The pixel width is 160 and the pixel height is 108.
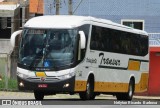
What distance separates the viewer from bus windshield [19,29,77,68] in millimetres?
24516

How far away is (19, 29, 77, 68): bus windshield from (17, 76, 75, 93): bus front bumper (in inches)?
25.5

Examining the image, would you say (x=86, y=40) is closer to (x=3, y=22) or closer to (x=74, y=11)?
(x=74, y=11)

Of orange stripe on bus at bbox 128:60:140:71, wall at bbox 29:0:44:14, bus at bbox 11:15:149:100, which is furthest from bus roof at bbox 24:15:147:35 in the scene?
wall at bbox 29:0:44:14

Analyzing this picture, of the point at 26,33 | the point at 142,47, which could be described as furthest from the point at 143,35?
the point at 26,33

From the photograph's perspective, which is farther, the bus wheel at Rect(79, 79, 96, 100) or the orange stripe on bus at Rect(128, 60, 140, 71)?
the orange stripe on bus at Rect(128, 60, 140, 71)

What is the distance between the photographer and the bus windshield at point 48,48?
2452 centimetres

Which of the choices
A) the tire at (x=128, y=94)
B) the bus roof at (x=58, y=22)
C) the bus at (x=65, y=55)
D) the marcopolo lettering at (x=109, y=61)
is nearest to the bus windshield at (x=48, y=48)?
the bus at (x=65, y=55)

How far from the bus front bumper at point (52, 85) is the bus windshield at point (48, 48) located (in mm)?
648

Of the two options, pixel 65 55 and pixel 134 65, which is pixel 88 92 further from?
pixel 134 65

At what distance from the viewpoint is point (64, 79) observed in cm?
2447

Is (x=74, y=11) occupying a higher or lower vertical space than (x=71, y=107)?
higher

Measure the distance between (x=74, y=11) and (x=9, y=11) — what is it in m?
11.3

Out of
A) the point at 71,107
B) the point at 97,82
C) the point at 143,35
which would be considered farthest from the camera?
the point at 143,35

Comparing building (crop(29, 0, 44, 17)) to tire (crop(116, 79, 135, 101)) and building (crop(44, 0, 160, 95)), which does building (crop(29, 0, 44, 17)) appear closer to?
building (crop(44, 0, 160, 95))
